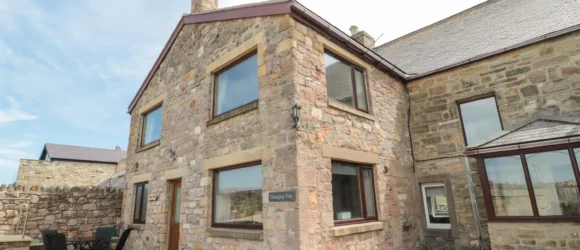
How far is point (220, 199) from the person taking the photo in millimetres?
6391

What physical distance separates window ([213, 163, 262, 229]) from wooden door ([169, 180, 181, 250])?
2.08 metres

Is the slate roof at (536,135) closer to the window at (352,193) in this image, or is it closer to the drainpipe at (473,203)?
the drainpipe at (473,203)

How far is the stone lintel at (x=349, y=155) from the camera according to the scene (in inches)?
217

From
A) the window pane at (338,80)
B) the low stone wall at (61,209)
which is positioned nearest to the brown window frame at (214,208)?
the window pane at (338,80)

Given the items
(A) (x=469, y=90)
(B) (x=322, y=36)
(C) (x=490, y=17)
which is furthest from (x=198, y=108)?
(C) (x=490, y=17)

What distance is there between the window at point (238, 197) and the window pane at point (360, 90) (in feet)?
9.40

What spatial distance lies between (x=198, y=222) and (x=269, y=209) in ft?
7.37

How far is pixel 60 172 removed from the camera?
2114 centimetres

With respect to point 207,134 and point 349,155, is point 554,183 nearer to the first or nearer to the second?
point 349,155

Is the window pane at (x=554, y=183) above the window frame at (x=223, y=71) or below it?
below

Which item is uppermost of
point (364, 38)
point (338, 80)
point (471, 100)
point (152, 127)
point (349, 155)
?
point (364, 38)

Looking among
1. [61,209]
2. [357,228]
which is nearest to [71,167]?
[61,209]

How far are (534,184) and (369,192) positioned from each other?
10.2ft

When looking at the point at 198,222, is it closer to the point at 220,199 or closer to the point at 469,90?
the point at 220,199
